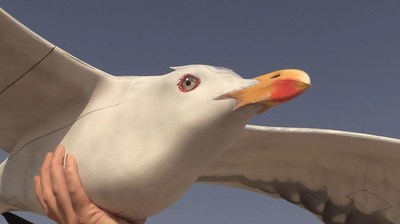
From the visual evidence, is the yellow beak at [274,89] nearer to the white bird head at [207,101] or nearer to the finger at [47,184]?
the white bird head at [207,101]

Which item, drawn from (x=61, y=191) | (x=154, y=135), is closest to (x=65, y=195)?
(x=61, y=191)

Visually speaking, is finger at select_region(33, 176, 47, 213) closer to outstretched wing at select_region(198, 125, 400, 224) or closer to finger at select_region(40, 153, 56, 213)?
finger at select_region(40, 153, 56, 213)

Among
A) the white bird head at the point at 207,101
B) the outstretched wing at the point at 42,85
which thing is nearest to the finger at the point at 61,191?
the outstretched wing at the point at 42,85

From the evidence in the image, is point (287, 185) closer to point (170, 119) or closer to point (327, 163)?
point (327, 163)

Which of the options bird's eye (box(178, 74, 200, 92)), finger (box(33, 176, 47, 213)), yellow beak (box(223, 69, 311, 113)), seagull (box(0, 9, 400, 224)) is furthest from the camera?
finger (box(33, 176, 47, 213))

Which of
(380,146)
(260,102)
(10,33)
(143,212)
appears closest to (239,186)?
(380,146)

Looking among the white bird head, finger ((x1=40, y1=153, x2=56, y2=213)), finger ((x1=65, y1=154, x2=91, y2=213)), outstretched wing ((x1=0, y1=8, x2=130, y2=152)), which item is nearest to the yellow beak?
the white bird head
